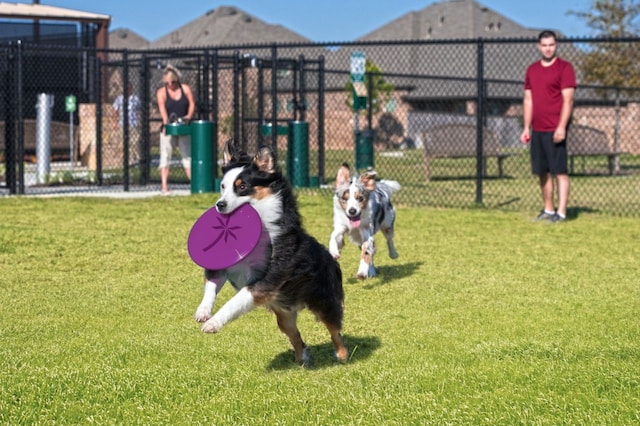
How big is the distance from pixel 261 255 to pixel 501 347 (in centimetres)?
175

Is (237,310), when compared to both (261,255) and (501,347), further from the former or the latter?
(501,347)

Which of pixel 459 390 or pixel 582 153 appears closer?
pixel 459 390

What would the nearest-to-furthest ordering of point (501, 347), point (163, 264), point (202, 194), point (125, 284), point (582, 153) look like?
1. point (501, 347)
2. point (125, 284)
3. point (163, 264)
4. point (202, 194)
5. point (582, 153)

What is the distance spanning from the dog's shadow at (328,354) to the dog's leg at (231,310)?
2.20 feet

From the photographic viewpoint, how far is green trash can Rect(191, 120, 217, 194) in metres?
16.0

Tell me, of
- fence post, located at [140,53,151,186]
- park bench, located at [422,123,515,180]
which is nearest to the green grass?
fence post, located at [140,53,151,186]

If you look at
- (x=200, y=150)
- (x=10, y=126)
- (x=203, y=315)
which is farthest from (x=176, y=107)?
(x=203, y=315)

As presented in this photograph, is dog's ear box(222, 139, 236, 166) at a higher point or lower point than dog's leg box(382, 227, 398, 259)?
higher

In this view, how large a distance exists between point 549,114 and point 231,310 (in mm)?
8967

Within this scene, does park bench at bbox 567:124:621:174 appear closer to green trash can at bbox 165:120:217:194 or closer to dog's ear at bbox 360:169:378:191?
green trash can at bbox 165:120:217:194

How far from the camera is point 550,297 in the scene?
8070 millimetres

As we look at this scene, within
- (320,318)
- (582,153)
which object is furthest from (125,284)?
(582,153)

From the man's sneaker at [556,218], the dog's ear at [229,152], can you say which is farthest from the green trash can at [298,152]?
the dog's ear at [229,152]

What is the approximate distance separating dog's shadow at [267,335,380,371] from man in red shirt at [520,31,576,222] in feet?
23.8
